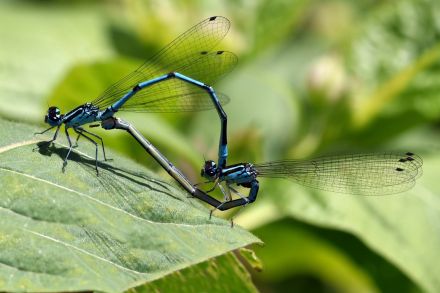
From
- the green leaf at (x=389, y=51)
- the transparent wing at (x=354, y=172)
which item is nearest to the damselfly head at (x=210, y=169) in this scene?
the transparent wing at (x=354, y=172)

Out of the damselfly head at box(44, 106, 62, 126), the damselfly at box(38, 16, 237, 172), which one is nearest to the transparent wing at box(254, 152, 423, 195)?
the damselfly at box(38, 16, 237, 172)

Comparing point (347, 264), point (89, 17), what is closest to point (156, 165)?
point (347, 264)

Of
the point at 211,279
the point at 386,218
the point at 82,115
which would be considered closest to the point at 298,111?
the point at 386,218

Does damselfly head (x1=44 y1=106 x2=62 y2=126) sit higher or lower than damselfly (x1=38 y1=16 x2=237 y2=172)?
Result: lower

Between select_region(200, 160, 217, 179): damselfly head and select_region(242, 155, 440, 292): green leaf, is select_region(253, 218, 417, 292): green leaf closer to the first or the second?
select_region(242, 155, 440, 292): green leaf

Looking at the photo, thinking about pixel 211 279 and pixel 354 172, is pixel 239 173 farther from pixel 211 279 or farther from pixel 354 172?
pixel 211 279
